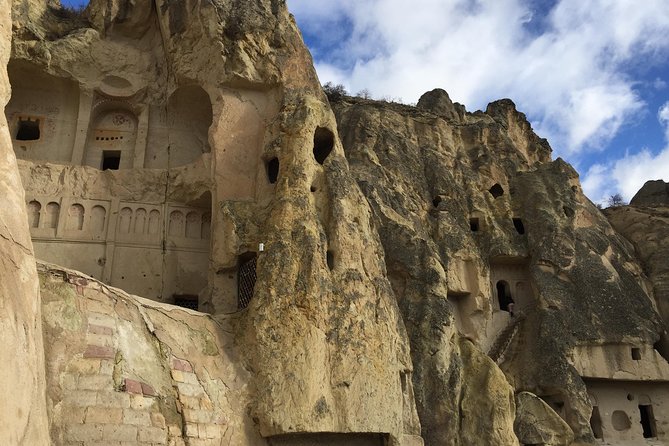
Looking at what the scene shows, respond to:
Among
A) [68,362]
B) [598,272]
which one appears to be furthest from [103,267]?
[598,272]

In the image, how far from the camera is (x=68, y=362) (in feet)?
24.2

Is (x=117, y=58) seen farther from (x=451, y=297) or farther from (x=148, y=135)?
(x=451, y=297)

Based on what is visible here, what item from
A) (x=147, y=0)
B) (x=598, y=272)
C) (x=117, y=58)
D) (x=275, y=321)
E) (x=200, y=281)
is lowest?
(x=275, y=321)

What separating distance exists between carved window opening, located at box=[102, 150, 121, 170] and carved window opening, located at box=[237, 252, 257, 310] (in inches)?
201

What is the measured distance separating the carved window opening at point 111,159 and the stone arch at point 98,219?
176 cm

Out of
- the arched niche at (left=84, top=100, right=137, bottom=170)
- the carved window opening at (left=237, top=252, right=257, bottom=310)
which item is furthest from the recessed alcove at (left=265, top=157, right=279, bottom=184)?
the arched niche at (left=84, top=100, right=137, bottom=170)

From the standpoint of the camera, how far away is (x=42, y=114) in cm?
1453

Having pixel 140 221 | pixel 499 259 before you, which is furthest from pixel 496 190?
pixel 140 221

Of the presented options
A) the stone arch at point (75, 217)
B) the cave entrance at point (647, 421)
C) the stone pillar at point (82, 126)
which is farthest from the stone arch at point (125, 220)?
the cave entrance at point (647, 421)

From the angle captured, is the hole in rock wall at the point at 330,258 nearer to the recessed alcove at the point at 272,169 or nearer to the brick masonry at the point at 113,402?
the recessed alcove at the point at 272,169

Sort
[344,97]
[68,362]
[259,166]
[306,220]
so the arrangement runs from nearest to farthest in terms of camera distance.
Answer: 1. [68,362]
2. [306,220]
3. [259,166]
4. [344,97]

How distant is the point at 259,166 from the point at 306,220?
7.82 feet

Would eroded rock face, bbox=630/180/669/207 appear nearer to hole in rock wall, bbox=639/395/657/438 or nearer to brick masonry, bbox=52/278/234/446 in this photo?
hole in rock wall, bbox=639/395/657/438

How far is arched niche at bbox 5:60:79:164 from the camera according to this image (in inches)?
556
